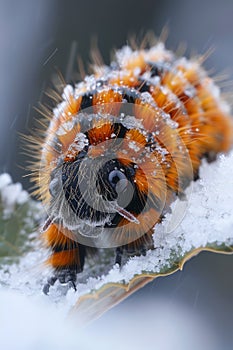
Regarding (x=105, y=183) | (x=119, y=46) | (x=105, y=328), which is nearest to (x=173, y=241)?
(x=105, y=183)

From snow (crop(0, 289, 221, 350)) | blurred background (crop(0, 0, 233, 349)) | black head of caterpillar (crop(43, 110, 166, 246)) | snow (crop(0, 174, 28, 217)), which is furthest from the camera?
blurred background (crop(0, 0, 233, 349))

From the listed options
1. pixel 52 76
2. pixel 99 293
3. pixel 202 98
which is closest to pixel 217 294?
pixel 202 98

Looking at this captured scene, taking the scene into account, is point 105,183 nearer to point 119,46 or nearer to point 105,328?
point 105,328

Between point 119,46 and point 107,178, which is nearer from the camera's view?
point 107,178

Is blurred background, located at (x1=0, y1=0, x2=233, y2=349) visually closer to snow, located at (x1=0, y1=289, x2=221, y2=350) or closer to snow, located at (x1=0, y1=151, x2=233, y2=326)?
snow, located at (x1=0, y1=289, x2=221, y2=350)

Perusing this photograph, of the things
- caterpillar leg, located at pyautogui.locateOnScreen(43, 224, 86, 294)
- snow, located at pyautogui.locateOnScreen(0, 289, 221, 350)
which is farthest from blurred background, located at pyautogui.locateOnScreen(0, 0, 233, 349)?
caterpillar leg, located at pyautogui.locateOnScreen(43, 224, 86, 294)

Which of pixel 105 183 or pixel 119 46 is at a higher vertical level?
pixel 119 46
